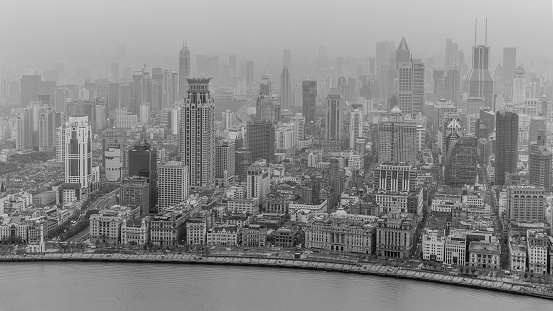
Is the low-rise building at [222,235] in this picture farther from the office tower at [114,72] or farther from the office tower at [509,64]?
the office tower at [509,64]

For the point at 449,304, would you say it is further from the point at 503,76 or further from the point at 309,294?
the point at 503,76

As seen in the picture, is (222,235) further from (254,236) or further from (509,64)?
(509,64)

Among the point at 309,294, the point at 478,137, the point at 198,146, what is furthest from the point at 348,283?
the point at 478,137

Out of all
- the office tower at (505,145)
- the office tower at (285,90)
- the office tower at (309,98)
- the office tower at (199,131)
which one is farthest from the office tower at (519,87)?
the office tower at (199,131)

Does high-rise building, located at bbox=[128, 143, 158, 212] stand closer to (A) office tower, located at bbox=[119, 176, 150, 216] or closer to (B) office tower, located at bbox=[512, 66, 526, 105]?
(A) office tower, located at bbox=[119, 176, 150, 216]

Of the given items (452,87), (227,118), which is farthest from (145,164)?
(452,87)

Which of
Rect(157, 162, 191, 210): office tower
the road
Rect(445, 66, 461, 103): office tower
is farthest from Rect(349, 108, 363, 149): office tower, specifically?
the road
